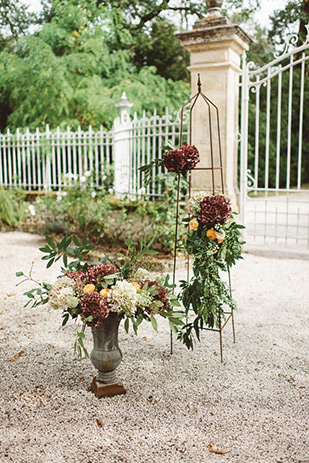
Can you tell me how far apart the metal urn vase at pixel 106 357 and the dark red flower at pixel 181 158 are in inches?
41.9

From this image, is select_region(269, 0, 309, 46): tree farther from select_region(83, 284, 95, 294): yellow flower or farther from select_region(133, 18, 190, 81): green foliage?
select_region(83, 284, 95, 294): yellow flower

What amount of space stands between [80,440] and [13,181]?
32.5 feet

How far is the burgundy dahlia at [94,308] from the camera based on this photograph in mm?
2396

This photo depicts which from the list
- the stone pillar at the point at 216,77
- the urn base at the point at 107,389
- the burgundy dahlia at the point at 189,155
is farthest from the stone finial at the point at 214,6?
the urn base at the point at 107,389

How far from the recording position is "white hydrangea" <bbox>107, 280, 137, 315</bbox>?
2.40 meters

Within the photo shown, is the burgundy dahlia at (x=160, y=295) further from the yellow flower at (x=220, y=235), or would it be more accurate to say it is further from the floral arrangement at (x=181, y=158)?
the floral arrangement at (x=181, y=158)

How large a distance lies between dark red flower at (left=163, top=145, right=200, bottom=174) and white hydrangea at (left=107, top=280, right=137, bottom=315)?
3.13 feet

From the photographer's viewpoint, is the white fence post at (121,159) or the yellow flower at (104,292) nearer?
the yellow flower at (104,292)

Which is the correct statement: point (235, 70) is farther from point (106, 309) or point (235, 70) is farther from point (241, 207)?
point (106, 309)

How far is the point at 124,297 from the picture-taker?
2.41m

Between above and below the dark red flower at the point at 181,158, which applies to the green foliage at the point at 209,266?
below

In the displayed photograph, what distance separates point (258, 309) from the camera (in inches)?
172

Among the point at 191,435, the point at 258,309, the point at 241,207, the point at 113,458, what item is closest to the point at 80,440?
the point at 113,458

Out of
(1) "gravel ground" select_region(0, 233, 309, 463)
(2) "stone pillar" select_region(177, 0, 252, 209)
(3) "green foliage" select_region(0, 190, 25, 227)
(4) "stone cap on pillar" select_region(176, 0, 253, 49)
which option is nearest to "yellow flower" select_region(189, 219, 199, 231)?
(1) "gravel ground" select_region(0, 233, 309, 463)
